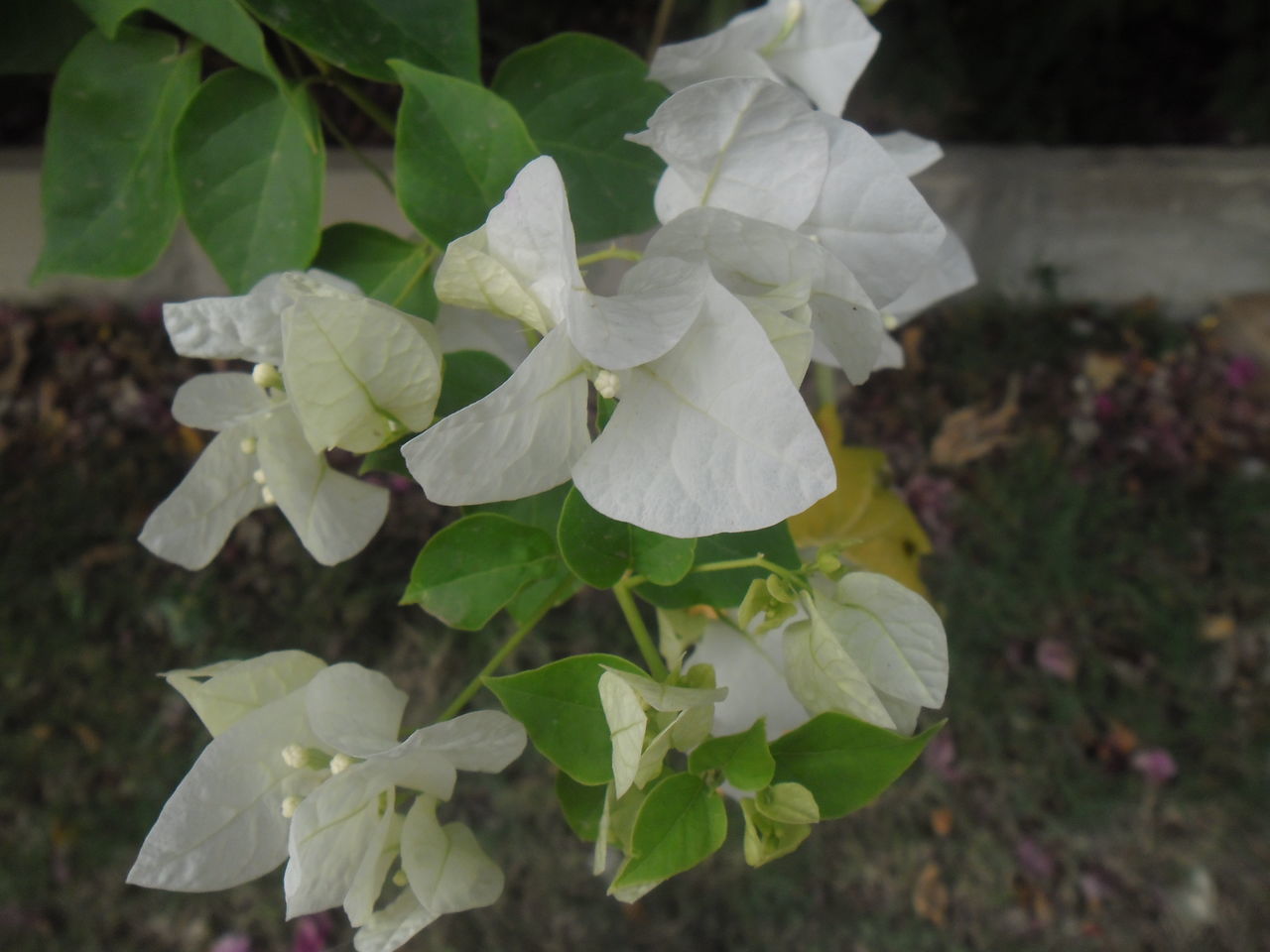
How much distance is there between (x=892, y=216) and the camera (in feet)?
1.35

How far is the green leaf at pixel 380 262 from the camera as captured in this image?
0.55 metres

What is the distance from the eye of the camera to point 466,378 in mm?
466

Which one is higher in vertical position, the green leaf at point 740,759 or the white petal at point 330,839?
the green leaf at point 740,759

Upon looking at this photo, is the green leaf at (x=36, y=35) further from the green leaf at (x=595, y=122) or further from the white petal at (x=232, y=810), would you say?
the white petal at (x=232, y=810)

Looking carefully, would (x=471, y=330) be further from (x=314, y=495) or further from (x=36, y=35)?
(x=36, y=35)

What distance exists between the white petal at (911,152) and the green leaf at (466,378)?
23 cm

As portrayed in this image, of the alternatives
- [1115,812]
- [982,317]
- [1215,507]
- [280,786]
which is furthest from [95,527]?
[1215,507]

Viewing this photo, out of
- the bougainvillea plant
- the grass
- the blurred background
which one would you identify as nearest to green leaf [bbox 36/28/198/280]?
the bougainvillea plant

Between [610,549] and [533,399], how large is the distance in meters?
0.11

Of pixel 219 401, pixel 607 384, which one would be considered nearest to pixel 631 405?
pixel 607 384

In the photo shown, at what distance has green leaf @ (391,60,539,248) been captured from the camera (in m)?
0.44

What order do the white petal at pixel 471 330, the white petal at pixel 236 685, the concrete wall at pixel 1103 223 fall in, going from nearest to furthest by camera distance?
the white petal at pixel 236 685 → the white petal at pixel 471 330 → the concrete wall at pixel 1103 223

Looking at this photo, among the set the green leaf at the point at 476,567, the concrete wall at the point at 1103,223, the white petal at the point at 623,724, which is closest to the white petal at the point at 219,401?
the green leaf at the point at 476,567

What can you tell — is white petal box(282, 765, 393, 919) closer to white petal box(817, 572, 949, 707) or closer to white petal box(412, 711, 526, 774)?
white petal box(412, 711, 526, 774)
